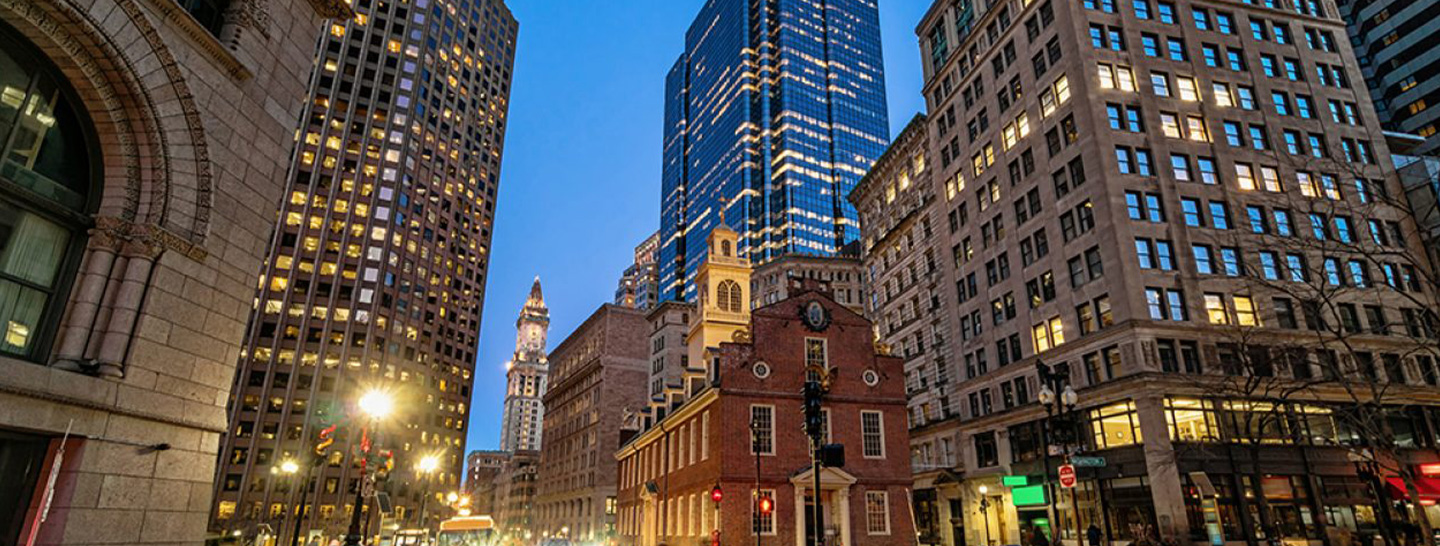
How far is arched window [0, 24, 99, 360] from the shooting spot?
35.2 ft

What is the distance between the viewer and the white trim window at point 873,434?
127 ft

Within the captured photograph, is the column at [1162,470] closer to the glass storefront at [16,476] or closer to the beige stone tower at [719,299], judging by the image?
the beige stone tower at [719,299]

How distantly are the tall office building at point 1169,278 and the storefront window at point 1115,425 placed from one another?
14cm

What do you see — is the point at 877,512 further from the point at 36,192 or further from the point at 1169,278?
the point at 36,192

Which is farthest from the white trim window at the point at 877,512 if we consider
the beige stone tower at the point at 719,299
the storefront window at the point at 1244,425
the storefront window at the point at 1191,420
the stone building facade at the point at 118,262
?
the stone building facade at the point at 118,262

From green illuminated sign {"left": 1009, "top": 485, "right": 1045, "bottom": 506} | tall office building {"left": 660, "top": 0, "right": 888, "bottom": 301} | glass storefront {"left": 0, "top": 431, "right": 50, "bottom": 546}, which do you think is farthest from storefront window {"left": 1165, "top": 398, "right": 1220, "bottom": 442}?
tall office building {"left": 660, "top": 0, "right": 888, "bottom": 301}

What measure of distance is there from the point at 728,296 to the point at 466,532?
3202 cm

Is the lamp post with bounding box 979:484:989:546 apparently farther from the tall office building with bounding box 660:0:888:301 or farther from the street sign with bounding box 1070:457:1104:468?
the tall office building with bounding box 660:0:888:301

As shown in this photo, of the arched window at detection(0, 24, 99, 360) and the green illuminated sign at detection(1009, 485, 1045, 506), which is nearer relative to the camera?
the arched window at detection(0, 24, 99, 360)

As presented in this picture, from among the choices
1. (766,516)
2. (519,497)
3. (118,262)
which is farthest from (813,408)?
(519,497)

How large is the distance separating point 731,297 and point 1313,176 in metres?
39.8

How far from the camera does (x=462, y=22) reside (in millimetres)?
119438

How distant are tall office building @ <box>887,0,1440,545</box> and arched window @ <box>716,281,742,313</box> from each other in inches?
720

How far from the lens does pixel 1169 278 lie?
130 feet
